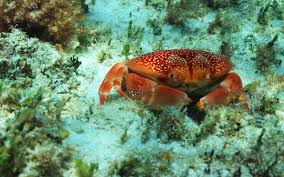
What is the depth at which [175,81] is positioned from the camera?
526cm

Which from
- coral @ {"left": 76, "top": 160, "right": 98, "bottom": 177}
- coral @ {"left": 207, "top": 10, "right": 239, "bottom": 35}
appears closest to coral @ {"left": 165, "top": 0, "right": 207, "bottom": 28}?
coral @ {"left": 207, "top": 10, "right": 239, "bottom": 35}

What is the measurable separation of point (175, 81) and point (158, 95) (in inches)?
16.3

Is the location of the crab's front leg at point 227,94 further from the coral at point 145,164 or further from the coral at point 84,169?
the coral at point 84,169

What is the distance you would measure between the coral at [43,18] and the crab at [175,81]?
1637 millimetres

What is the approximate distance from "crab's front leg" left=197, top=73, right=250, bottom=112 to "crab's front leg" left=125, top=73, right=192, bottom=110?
0.26 metres

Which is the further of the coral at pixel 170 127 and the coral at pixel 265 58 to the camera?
the coral at pixel 265 58

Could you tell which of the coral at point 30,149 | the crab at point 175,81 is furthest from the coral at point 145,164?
the crab at point 175,81

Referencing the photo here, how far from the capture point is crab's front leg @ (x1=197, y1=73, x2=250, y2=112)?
5.16 m

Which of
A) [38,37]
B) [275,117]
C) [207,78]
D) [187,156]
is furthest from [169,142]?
[38,37]

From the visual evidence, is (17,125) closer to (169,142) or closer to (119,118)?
(119,118)

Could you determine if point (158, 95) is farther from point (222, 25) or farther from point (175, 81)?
point (222, 25)

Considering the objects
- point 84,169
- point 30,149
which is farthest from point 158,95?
point 30,149

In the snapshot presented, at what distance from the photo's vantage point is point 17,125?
4016mm

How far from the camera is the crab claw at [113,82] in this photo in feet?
17.4
